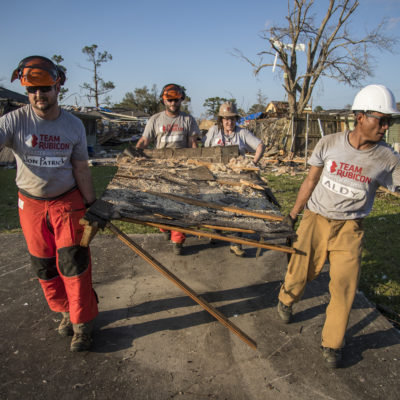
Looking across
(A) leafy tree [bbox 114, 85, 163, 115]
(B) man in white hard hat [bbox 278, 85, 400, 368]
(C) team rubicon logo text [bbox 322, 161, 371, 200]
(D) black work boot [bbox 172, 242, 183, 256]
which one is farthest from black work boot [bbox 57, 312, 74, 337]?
(A) leafy tree [bbox 114, 85, 163, 115]

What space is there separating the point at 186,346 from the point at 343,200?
1.70 m

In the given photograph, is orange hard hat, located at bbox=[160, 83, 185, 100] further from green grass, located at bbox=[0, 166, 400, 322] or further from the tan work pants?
the tan work pants

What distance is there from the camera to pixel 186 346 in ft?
8.66

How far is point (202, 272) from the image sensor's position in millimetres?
3887

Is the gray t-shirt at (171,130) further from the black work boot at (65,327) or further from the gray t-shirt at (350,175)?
the black work boot at (65,327)

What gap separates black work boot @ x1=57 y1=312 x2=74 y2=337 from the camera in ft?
8.82

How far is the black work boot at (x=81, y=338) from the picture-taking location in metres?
2.50

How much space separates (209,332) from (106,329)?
0.88m

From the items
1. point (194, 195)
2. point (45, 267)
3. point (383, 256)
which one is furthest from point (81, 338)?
point (383, 256)

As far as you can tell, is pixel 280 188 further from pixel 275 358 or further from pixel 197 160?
pixel 275 358

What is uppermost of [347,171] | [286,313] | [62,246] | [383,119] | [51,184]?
[383,119]

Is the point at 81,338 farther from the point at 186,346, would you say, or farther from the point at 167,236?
the point at 167,236

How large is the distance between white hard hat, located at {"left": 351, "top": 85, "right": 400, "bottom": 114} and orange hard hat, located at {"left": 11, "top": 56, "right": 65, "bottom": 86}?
7.38 ft

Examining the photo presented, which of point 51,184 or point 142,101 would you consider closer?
point 51,184
